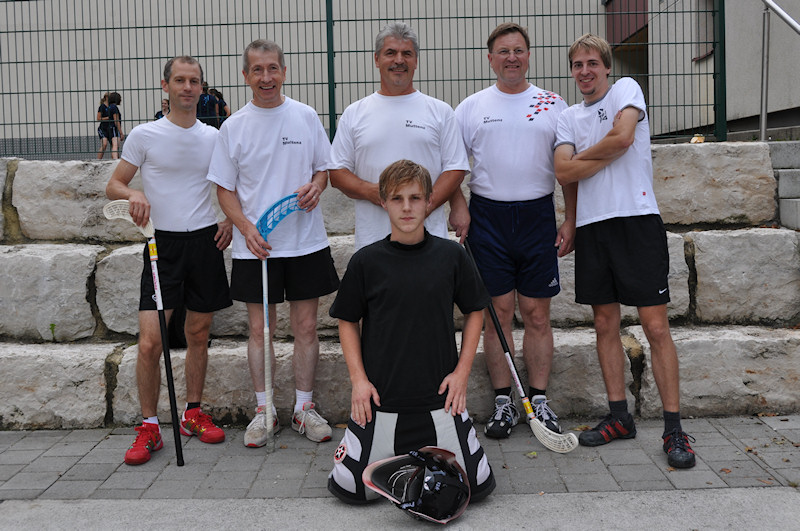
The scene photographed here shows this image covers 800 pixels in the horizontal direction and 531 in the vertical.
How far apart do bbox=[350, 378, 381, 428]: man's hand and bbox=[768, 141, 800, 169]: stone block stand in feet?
11.6

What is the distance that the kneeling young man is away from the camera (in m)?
3.33

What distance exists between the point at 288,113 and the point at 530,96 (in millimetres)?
1302

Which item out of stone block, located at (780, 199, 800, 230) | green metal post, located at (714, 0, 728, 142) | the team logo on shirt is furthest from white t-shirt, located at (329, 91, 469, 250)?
green metal post, located at (714, 0, 728, 142)

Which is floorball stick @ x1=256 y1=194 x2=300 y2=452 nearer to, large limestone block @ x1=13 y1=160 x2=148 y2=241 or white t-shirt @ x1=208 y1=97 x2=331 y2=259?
white t-shirt @ x1=208 y1=97 x2=331 y2=259

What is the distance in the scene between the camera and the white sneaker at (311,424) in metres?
4.25

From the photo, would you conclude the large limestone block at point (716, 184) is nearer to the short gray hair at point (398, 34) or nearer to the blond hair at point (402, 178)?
the short gray hair at point (398, 34)

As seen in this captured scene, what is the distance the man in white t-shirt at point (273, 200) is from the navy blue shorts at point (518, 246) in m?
0.86

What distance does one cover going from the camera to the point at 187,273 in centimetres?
423

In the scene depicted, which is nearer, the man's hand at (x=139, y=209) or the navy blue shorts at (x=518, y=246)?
the man's hand at (x=139, y=209)

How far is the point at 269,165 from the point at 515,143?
1.30 meters

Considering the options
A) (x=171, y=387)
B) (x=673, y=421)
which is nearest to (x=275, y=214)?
(x=171, y=387)

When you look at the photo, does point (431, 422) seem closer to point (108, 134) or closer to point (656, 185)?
point (656, 185)

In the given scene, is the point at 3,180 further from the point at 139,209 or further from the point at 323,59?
the point at 323,59

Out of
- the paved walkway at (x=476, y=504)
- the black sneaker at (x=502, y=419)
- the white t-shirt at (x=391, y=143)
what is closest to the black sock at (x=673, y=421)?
the paved walkway at (x=476, y=504)
